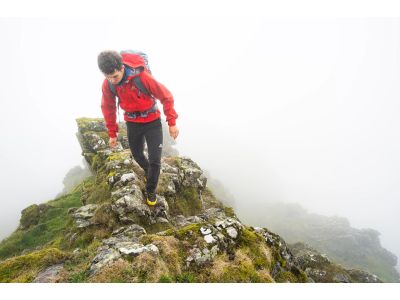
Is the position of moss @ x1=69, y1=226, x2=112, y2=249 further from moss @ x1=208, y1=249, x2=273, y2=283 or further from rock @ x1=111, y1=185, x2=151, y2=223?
moss @ x1=208, y1=249, x2=273, y2=283

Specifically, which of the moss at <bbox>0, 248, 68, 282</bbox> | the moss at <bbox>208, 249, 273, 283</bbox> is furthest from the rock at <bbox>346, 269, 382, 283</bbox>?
the moss at <bbox>0, 248, 68, 282</bbox>

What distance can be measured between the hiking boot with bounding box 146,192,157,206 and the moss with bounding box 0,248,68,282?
3974 mm

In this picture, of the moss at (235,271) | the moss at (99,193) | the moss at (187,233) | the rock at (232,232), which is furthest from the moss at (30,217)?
the moss at (235,271)

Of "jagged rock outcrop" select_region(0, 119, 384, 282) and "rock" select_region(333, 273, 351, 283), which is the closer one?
"jagged rock outcrop" select_region(0, 119, 384, 282)

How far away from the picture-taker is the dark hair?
7.55m

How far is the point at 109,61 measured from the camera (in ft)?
24.9

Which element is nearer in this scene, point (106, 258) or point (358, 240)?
point (106, 258)

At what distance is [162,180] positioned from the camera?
13.8 metres

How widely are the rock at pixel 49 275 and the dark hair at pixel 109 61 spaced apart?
6140 mm

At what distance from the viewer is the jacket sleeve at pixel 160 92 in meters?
8.52

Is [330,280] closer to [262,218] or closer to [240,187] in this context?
[262,218]

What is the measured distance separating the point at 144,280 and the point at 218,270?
213 centimetres

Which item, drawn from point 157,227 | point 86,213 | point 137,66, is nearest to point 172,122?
point 137,66

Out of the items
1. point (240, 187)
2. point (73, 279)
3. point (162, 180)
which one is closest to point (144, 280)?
point (73, 279)
